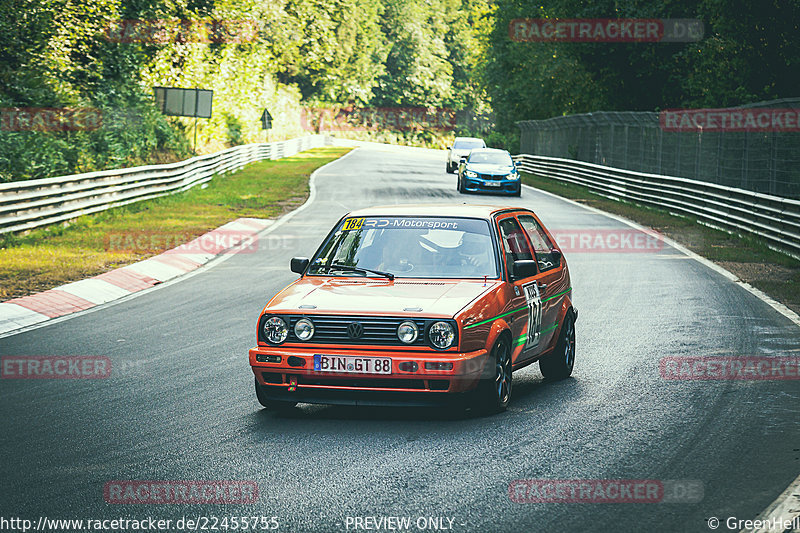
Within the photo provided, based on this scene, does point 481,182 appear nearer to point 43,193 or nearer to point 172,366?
point 43,193

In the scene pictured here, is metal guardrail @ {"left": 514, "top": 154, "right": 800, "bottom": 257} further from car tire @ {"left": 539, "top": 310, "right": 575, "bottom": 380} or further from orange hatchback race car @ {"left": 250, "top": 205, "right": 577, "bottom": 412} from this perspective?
orange hatchback race car @ {"left": 250, "top": 205, "right": 577, "bottom": 412}

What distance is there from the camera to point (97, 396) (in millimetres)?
8320

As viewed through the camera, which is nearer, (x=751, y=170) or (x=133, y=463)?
(x=133, y=463)

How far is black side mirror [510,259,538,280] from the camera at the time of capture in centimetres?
793

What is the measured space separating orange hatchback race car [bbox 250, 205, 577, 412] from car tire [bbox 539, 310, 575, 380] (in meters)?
0.02

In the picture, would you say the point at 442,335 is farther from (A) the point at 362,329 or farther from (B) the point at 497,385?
(B) the point at 497,385

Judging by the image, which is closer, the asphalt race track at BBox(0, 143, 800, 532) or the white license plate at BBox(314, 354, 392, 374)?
the asphalt race track at BBox(0, 143, 800, 532)

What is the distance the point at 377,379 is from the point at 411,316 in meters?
0.49

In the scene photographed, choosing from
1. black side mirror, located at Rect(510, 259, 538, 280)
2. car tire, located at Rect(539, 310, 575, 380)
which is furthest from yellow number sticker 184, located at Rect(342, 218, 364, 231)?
car tire, located at Rect(539, 310, 575, 380)

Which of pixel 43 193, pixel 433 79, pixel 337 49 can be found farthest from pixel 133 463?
pixel 433 79

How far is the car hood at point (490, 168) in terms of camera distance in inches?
1312

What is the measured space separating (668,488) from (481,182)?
1095 inches

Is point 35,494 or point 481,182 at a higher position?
point 481,182

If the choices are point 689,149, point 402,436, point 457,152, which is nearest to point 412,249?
point 402,436
